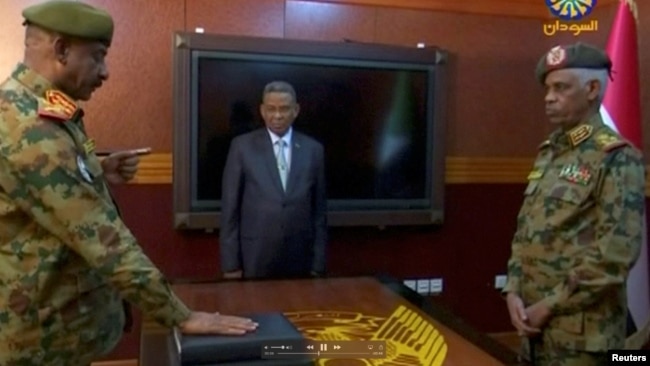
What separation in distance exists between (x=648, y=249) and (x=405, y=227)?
1.33 meters

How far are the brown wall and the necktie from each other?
89cm

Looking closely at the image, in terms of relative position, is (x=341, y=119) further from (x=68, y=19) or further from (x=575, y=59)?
(x=68, y=19)

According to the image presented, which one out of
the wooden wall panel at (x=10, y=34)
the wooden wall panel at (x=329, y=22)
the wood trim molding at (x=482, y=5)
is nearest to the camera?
the wooden wall panel at (x=10, y=34)

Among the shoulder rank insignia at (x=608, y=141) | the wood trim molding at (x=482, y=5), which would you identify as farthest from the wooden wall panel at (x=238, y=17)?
the shoulder rank insignia at (x=608, y=141)

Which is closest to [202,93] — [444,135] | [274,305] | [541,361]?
[444,135]

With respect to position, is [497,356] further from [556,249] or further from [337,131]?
[337,131]

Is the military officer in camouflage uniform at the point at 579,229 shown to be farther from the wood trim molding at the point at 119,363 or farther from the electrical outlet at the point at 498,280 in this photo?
the wood trim molding at the point at 119,363

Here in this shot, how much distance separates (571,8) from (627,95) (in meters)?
0.93

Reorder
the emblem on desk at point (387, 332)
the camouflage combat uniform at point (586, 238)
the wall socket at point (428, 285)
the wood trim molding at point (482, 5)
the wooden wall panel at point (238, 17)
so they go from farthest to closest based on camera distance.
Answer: the wall socket at point (428, 285) < the wood trim molding at point (482, 5) < the wooden wall panel at point (238, 17) < the camouflage combat uniform at point (586, 238) < the emblem on desk at point (387, 332)

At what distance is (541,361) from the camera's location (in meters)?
1.99

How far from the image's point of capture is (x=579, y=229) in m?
1.88

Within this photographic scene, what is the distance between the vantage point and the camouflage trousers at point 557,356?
1881 millimetres

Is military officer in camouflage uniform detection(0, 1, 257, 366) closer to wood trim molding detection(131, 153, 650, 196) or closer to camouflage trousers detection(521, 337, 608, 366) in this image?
camouflage trousers detection(521, 337, 608, 366)

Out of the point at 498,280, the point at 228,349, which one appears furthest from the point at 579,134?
the point at 498,280
